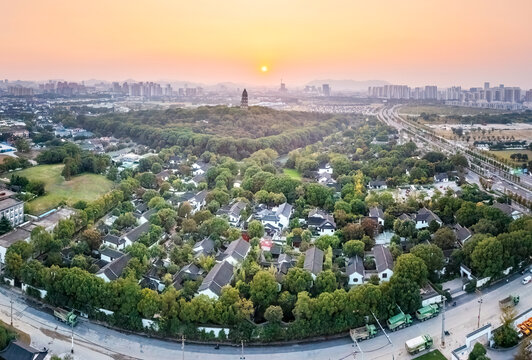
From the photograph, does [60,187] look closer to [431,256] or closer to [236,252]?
[236,252]

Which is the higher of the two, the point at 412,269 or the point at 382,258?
the point at 412,269

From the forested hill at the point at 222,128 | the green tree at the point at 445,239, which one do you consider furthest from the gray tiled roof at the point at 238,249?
the forested hill at the point at 222,128

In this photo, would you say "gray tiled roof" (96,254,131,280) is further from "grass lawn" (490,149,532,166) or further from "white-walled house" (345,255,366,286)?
"grass lawn" (490,149,532,166)

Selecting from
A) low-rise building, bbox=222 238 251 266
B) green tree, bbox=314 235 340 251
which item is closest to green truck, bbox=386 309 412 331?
green tree, bbox=314 235 340 251

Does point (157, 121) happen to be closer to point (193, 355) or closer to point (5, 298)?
point (5, 298)

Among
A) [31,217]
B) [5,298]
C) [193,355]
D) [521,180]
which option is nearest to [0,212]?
[31,217]

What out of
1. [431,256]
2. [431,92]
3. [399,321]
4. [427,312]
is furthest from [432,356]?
[431,92]
